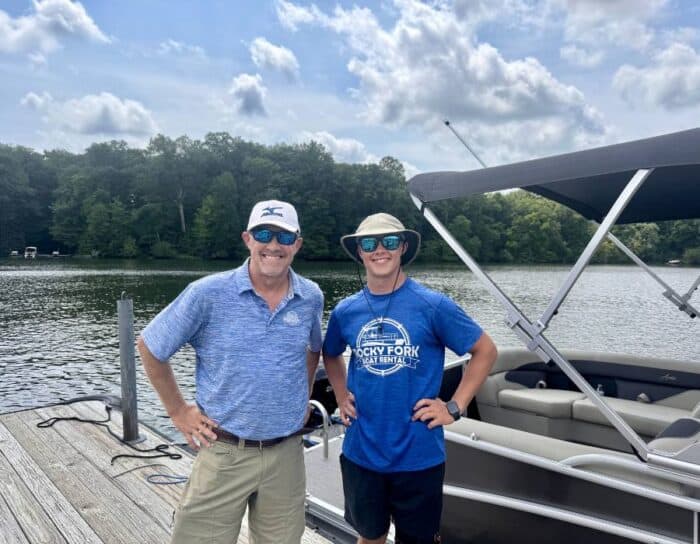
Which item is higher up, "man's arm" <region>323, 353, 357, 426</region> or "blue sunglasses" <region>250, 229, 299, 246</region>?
"blue sunglasses" <region>250, 229, 299, 246</region>

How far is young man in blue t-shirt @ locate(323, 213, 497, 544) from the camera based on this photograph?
68.7 inches

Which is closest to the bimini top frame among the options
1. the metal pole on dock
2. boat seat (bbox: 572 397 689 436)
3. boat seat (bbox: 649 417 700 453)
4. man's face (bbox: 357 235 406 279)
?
boat seat (bbox: 649 417 700 453)

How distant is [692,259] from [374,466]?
14797 millimetres

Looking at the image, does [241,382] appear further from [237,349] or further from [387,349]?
[387,349]

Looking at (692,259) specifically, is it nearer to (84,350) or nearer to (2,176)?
(84,350)

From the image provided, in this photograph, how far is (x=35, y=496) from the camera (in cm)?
315

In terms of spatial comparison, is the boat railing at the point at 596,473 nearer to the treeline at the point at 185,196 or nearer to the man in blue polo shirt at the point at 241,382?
the man in blue polo shirt at the point at 241,382

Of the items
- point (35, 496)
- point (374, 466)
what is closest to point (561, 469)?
point (374, 466)

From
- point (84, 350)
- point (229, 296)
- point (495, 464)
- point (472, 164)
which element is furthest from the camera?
point (84, 350)

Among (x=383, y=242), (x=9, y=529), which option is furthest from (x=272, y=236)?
(x=9, y=529)

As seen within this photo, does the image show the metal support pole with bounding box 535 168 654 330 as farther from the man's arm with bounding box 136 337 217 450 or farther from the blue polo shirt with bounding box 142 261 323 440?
the man's arm with bounding box 136 337 217 450

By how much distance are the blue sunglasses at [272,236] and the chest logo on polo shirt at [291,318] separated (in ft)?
0.77

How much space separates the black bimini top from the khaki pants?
4.32 feet

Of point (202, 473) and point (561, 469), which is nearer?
point (202, 473)
